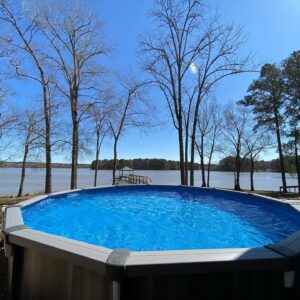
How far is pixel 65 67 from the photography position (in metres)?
17.8

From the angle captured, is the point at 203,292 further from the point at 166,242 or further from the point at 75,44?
the point at 75,44

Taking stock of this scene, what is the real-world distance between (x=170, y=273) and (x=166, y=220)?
16.4ft

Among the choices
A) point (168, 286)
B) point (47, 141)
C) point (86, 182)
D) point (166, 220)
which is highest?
point (47, 141)

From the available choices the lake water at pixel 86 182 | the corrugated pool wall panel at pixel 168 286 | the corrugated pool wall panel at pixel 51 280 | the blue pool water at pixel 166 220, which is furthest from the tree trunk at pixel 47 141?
the corrugated pool wall panel at pixel 168 286

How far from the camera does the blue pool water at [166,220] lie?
5504 millimetres

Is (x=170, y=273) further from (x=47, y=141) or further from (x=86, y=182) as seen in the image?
(x=86, y=182)

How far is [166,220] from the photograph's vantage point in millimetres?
7289

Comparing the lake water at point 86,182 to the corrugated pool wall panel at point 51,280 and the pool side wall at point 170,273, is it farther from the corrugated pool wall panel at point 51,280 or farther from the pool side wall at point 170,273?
the pool side wall at point 170,273

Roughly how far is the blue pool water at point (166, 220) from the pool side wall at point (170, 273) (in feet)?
7.96

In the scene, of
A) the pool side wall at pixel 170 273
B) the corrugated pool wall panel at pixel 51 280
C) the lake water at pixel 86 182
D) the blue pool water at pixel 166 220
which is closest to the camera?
the pool side wall at pixel 170 273

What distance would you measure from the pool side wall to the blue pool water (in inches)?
95.5

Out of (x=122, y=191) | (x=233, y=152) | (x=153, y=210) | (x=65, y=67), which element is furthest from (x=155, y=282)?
(x=233, y=152)

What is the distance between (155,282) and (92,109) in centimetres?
1670

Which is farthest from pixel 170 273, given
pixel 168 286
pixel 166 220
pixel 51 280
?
pixel 166 220
